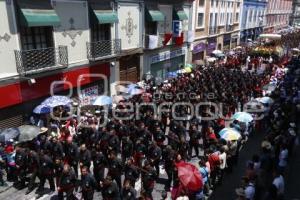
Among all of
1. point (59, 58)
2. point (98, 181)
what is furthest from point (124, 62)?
point (98, 181)

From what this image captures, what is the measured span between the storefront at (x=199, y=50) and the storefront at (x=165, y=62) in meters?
3.05

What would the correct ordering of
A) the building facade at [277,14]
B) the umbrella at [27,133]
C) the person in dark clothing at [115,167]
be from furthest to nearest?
the building facade at [277,14]
the umbrella at [27,133]
the person in dark clothing at [115,167]

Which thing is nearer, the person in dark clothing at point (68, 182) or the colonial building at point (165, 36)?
the person in dark clothing at point (68, 182)

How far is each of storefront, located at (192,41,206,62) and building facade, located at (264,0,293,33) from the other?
35650mm

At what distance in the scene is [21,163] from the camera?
39.4ft

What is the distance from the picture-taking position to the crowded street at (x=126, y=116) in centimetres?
1121

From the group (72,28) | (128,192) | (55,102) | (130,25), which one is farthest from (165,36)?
(128,192)

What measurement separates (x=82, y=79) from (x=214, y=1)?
24227 millimetres

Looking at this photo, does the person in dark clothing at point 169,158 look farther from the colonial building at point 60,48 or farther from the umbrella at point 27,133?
the colonial building at point 60,48

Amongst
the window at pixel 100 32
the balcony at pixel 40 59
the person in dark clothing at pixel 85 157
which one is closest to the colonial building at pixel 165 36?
the window at pixel 100 32

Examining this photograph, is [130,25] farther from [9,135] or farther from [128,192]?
[128,192]

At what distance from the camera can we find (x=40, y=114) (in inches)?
664

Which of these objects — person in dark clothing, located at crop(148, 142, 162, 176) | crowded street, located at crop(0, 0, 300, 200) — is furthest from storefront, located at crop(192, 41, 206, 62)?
person in dark clothing, located at crop(148, 142, 162, 176)

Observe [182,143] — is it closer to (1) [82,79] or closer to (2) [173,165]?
(2) [173,165]
